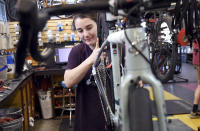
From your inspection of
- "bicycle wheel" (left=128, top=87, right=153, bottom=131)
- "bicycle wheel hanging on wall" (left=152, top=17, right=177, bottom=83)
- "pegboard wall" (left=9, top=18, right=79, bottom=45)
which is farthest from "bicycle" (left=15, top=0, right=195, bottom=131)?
"pegboard wall" (left=9, top=18, right=79, bottom=45)

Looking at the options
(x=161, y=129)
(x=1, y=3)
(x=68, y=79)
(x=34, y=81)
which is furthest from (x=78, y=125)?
(x=1, y=3)

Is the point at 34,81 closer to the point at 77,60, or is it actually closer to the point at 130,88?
the point at 77,60

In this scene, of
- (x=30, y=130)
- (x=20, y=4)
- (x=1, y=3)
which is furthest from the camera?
(x=1, y=3)

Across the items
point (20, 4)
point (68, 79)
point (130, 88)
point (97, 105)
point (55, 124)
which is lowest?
point (55, 124)

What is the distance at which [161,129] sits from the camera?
61cm

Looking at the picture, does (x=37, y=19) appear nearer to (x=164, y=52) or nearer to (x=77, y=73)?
(x=77, y=73)

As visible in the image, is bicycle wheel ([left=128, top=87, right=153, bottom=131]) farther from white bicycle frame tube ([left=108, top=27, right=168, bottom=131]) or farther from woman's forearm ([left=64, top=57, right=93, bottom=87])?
woman's forearm ([left=64, top=57, right=93, bottom=87])

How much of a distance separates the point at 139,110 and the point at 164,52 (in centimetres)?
112

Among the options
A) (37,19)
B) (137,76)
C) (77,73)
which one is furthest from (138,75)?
(77,73)

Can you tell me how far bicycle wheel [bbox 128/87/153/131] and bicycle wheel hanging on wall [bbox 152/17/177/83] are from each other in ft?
2.86

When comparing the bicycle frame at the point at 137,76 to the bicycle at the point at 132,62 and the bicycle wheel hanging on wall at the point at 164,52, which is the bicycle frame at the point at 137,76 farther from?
the bicycle wheel hanging on wall at the point at 164,52

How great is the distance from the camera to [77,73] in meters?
1.57

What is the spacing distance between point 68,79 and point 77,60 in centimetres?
16

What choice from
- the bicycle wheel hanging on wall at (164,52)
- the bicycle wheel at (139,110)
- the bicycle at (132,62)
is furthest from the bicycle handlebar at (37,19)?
the bicycle wheel hanging on wall at (164,52)
